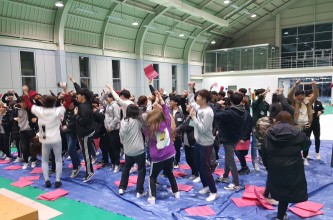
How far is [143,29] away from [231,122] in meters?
15.1

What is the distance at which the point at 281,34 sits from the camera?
23953mm

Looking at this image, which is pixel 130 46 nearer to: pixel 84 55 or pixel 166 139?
pixel 84 55

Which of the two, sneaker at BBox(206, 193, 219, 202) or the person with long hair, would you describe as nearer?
the person with long hair

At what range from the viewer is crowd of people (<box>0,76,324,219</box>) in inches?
116

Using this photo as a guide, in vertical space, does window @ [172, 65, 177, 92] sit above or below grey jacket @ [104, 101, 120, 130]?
above

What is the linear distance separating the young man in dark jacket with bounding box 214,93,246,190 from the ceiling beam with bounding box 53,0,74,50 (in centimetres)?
1151

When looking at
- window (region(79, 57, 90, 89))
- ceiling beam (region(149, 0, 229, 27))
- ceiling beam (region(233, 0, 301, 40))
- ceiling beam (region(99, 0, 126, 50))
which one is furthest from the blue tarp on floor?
ceiling beam (region(233, 0, 301, 40))

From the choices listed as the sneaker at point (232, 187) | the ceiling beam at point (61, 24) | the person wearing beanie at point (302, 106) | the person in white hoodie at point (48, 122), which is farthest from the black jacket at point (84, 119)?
the ceiling beam at point (61, 24)

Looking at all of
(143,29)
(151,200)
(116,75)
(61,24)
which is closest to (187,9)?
(143,29)

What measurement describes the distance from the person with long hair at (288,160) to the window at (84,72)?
45.5 ft

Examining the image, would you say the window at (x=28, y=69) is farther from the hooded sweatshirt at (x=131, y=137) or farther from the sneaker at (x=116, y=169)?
the hooded sweatshirt at (x=131, y=137)

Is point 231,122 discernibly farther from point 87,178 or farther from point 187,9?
point 187,9

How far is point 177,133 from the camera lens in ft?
16.3

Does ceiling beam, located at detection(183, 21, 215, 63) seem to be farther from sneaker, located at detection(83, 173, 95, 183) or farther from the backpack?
the backpack
